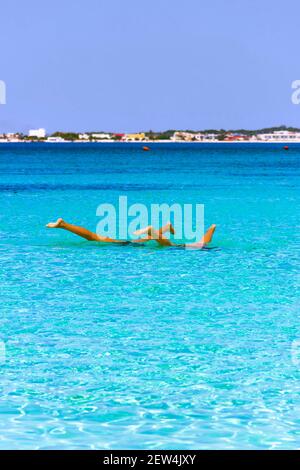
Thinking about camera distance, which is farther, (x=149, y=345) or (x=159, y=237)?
(x=159, y=237)

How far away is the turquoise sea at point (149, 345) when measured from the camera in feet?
28.0

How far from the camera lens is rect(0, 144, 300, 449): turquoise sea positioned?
8.52 meters

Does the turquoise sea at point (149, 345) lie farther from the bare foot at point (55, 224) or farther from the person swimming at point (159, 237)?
the bare foot at point (55, 224)

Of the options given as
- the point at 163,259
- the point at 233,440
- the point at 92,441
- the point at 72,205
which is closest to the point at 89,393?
the point at 92,441

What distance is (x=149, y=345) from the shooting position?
11438 mm

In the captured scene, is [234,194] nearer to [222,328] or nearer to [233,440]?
[222,328]

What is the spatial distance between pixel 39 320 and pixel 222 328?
9.07 feet

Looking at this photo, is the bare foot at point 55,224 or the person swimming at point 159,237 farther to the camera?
the person swimming at point 159,237

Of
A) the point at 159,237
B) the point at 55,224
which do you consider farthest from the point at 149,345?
the point at 159,237

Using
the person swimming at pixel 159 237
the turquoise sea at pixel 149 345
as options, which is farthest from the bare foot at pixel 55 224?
the person swimming at pixel 159 237

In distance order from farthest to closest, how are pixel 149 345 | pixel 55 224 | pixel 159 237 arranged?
pixel 159 237 < pixel 55 224 < pixel 149 345

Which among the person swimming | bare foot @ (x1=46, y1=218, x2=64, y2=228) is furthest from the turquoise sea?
bare foot @ (x1=46, y1=218, x2=64, y2=228)

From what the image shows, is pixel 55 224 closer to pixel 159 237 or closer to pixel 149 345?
pixel 159 237

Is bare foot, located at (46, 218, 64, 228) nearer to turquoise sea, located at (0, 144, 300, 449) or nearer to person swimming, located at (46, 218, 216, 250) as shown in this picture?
turquoise sea, located at (0, 144, 300, 449)
